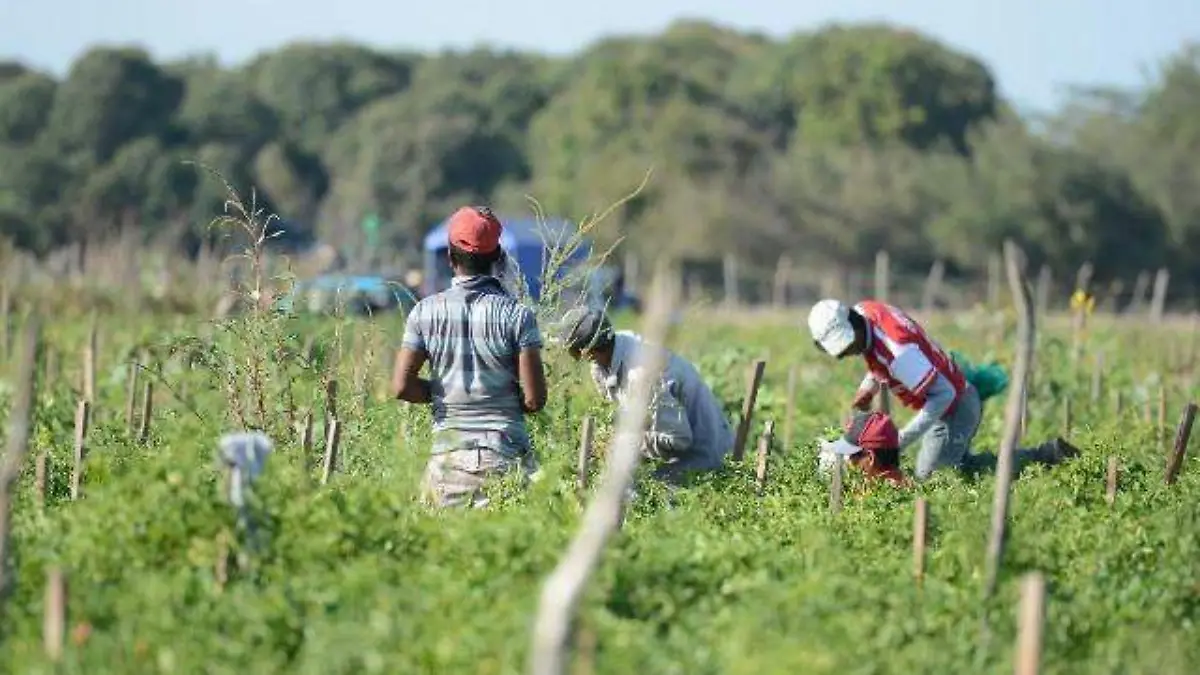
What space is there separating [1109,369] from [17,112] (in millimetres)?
53401

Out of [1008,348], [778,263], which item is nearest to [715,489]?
Answer: [1008,348]

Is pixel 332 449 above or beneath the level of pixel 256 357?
beneath

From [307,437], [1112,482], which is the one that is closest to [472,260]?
[307,437]

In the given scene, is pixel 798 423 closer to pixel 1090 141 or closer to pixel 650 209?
pixel 650 209

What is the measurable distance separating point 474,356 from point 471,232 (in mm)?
475

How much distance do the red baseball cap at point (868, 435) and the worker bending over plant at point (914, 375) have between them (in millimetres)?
295

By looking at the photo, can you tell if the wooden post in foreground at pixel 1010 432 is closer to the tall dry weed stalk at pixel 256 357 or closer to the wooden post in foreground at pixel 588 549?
the wooden post in foreground at pixel 588 549

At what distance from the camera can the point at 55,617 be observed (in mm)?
5746

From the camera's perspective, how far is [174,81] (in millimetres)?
69375

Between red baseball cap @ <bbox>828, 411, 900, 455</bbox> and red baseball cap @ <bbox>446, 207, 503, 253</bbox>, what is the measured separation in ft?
6.98

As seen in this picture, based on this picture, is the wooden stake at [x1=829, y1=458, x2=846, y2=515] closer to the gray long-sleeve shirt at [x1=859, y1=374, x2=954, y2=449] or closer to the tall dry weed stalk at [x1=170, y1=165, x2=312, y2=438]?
the gray long-sleeve shirt at [x1=859, y1=374, x2=954, y2=449]

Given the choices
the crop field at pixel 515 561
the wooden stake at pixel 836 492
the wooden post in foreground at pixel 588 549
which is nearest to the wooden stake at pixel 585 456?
the crop field at pixel 515 561

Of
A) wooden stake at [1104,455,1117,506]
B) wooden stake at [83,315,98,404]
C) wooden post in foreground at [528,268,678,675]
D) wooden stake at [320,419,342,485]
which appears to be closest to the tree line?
wooden stake at [83,315,98,404]

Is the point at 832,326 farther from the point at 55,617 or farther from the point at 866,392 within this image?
the point at 55,617
